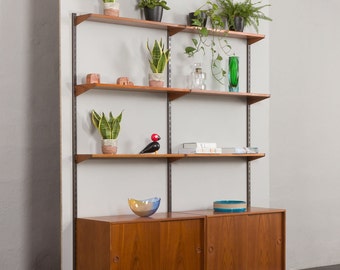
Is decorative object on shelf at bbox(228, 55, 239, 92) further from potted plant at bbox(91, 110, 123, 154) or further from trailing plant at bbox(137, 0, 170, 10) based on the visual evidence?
potted plant at bbox(91, 110, 123, 154)

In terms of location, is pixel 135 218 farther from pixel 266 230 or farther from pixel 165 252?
pixel 266 230

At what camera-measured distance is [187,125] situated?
4977 millimetres

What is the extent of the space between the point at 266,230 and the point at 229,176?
1.79 ft

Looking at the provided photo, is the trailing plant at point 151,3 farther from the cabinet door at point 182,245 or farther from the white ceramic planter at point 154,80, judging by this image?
the cabinet door at point 182,245

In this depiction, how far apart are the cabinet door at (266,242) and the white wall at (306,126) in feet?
3.51

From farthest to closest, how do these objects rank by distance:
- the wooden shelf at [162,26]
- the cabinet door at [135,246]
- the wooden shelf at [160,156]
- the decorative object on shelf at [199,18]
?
1. the decorative object on shelf at [199,18]
2. the wooden shelf at [162,26]
3. the wooden shelf at [160,156]
4. the cabinet door at [135,246]

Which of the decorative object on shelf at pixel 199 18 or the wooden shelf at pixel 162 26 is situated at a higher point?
the decorative object on shelf at pixel 199 18

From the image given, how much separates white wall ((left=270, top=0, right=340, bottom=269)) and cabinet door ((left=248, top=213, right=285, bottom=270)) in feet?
3.51

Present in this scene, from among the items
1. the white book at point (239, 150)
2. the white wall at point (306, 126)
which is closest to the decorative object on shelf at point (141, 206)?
the white book at point (239, 150)

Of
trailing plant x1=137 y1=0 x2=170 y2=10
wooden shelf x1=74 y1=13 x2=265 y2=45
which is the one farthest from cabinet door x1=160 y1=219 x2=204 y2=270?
trailing plant x1=137 y1=0 x2=170 y2=10

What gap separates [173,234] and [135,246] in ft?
1.05

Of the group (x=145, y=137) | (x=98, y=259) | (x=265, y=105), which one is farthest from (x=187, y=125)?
(x=98, y=259)

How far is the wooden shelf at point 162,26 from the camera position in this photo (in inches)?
172

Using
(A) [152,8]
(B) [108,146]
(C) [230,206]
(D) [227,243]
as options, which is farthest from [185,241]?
(A) [152,8]
